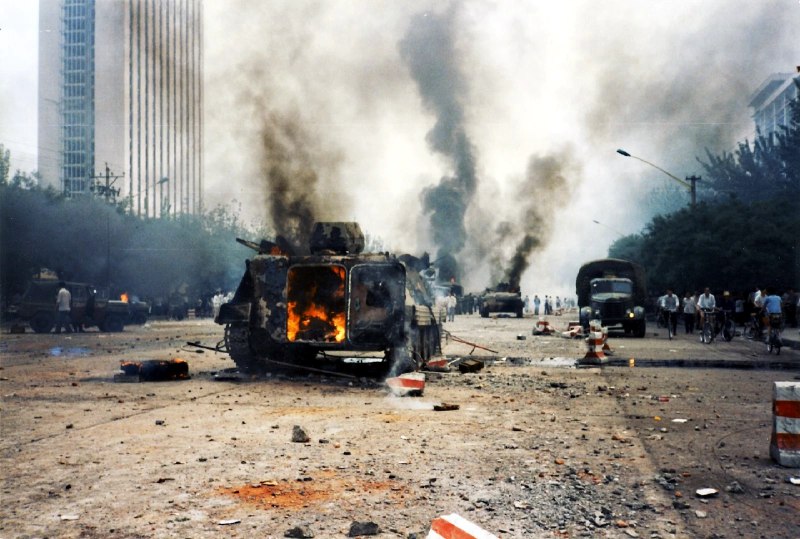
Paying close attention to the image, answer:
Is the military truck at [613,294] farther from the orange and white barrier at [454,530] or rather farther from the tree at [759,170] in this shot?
the orange and white barrier at [454,530]

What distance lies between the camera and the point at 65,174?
381 ft

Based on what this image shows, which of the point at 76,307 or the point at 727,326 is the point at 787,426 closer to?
the point at 727,326

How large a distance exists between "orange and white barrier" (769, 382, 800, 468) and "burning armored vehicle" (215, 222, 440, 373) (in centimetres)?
758

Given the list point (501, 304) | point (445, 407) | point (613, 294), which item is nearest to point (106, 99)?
point (501, 304)

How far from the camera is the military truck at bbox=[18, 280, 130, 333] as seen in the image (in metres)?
30.5

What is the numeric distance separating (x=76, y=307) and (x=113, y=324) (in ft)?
6.20

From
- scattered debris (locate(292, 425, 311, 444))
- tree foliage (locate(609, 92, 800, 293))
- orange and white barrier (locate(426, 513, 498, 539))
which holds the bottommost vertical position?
scattered debris (locate(292, 425, 311, 444))

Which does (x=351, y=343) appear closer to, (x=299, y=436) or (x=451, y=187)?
(x=299, y=436)

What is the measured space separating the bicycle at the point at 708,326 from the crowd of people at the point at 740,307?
0.07 metres

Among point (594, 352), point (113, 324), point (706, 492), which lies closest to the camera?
point (706, 492)

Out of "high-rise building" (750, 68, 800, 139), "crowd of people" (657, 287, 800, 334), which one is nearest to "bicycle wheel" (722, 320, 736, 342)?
"crowd of people" (657, 287, 800, 334)

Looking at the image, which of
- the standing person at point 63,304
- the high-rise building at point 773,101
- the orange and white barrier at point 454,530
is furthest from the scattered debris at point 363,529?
the high-rise building at point 773,101

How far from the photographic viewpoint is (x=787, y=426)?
21.8 feet

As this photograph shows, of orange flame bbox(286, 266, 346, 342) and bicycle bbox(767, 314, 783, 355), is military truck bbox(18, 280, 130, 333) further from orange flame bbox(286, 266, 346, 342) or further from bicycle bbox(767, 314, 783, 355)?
bicycle bbox(767, 314, 783, 355)
